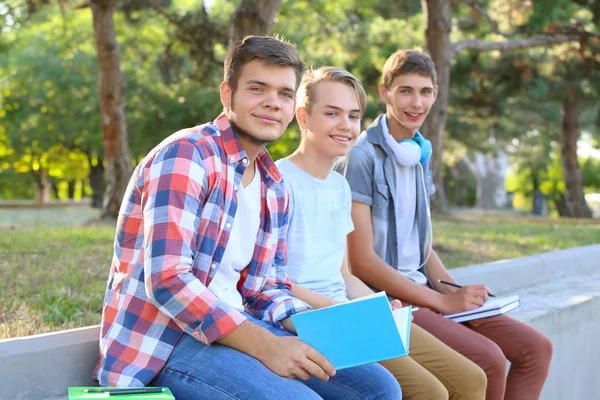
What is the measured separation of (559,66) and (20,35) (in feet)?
66.9

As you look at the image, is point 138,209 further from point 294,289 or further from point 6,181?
point 6,181

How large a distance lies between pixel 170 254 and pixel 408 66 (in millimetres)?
2105

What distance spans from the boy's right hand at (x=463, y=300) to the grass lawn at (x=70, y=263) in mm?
1707

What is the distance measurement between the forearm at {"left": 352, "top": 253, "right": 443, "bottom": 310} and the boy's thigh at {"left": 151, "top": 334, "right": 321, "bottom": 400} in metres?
1.33

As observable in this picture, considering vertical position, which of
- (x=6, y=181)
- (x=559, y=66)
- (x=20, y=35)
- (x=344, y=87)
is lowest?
(x=6, y=181)

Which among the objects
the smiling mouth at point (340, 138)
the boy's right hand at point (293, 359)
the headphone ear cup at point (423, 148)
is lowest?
the boy's right hand at point (293, 359)

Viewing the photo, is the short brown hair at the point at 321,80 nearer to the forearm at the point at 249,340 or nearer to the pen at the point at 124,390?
the forearm at the point at 249,340

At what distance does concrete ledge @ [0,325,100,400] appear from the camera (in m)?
2.80

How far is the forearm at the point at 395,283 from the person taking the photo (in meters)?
3.75

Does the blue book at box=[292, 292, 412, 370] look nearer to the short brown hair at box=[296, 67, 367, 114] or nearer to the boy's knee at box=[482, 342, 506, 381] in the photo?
the boy's knee at box=[482, 342, 506, 381]

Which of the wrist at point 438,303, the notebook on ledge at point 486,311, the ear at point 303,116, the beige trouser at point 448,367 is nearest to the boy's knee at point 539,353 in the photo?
the notebook on ledge at point 486,311

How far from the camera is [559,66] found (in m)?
16.0

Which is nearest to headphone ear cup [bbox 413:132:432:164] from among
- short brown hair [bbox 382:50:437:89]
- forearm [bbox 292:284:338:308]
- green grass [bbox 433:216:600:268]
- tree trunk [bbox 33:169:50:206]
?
short brown hair [bbox 382:50:437:89]

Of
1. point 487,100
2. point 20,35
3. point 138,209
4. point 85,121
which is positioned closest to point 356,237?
point 138,209
